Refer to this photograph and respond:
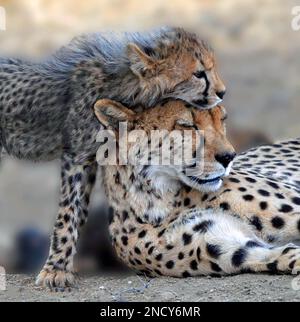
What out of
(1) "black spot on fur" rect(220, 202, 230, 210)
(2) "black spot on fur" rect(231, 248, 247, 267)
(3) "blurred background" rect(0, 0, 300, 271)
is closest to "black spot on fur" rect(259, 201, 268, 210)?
(1) "black spot on fur" rect(220, 202, 230, 210)

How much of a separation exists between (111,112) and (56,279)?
654mm

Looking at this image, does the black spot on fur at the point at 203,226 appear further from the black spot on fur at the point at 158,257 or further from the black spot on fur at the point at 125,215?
the black spot on fur at the point at 125,215

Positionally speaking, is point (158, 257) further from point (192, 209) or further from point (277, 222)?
point (277, 222)

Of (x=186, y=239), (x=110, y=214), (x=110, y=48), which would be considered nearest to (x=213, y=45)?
(x=110, y=48)

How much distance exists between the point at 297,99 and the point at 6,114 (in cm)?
470

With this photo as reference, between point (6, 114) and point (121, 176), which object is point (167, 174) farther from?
point (6, 114)

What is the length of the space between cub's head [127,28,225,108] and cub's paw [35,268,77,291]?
0.71 m

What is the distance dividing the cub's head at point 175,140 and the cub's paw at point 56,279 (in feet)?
1.52

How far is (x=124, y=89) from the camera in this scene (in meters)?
4.80

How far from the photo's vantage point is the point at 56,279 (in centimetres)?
479

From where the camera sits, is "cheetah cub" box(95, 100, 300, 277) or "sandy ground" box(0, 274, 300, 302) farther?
"cheetah cub" box(95, 100, 300, 277)

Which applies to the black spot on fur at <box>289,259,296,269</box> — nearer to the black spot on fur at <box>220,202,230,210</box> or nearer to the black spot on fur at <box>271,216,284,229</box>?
the black spot on fur at <box>271,216,284,229</box>

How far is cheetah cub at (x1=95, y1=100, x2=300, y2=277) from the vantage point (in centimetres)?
465
